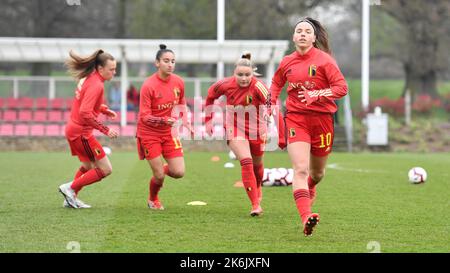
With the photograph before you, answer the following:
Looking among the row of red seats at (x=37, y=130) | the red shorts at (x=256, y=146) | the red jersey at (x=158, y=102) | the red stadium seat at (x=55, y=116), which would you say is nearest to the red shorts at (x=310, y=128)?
the red shorts at (x=256, y=146)

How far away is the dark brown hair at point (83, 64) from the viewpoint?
1059cm

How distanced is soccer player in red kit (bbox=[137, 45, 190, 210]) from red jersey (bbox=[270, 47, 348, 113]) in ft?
6.56

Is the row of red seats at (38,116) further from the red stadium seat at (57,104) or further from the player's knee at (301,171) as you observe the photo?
the player's knee at (301,171)

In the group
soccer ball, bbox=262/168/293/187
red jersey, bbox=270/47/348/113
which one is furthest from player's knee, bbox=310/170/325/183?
soccer ball, bbox=262/168/293/187

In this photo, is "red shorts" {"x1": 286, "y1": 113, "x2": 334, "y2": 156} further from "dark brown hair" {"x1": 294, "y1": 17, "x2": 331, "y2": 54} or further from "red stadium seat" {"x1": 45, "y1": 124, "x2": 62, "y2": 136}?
"red stadium seat" {"x1": 45, "y1": 124, "x2": 62, "y2": 136}

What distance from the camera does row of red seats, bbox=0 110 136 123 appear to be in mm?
28438

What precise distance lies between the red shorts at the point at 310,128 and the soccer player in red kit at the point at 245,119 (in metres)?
1.48

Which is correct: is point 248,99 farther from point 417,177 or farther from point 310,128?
point 417,177

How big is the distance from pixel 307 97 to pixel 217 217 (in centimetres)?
209

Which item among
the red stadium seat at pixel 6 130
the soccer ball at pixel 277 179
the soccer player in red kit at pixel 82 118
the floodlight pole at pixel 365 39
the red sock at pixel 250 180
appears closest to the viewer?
the red sock at pixel 250 180

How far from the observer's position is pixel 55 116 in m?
28.7

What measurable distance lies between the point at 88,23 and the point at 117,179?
3100 centimetres

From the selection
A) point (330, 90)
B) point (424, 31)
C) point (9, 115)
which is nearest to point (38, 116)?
point (9, 115)
